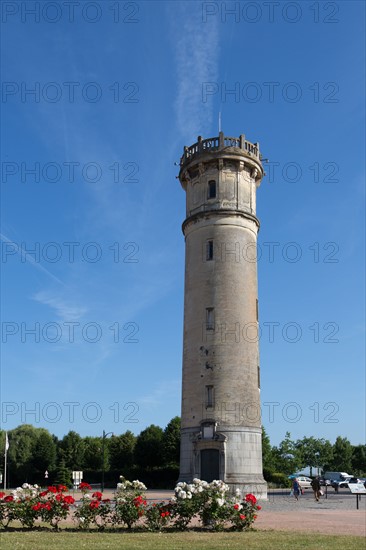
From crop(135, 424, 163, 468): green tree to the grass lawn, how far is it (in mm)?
55658

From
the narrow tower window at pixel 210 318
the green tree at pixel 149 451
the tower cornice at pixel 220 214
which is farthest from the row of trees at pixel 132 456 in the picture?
the tower cornice at pixel 220 214

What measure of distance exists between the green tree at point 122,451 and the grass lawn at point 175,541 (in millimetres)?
61899

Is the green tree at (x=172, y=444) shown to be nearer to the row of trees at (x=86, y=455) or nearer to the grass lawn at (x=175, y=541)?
the row of trees at (x=86, y=455)

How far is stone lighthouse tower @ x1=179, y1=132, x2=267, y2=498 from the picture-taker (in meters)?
37.4

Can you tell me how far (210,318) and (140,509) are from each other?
863 inches

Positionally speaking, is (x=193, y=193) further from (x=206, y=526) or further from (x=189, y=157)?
(x=206, y=526)

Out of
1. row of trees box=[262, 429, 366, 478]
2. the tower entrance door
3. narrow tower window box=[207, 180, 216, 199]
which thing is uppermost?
narrow tower window box=[207, 180, 216, 199]

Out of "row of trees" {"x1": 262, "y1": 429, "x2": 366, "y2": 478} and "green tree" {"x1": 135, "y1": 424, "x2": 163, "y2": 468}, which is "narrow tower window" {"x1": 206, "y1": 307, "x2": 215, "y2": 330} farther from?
"row of trees" {"x1": 262, "y1": 429, "x2": 366, "y2": 478}

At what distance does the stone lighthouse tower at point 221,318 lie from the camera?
3741cm

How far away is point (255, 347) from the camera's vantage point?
39906 mm

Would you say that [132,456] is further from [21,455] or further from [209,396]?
[209,396]

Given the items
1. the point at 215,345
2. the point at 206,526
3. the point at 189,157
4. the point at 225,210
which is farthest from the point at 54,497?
the point at 189,157

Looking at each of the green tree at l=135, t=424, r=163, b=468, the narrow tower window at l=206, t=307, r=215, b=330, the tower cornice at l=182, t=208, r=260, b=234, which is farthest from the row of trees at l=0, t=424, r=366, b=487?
the tower cornice at l=182, t=208, r=260, b=234

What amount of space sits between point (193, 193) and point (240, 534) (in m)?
29.7
